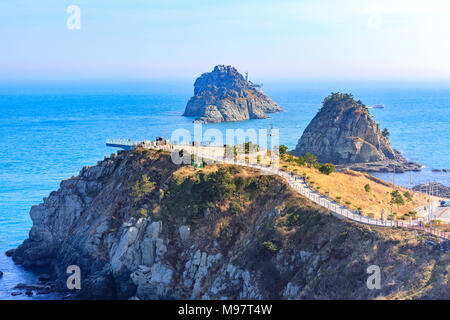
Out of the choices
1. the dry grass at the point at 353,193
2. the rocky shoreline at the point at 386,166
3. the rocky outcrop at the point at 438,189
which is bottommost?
the rocky outcrop at the point at 438,189

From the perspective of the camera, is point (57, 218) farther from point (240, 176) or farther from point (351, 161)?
point (351, 161)

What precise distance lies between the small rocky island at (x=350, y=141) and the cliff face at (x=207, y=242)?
6150 centimetres

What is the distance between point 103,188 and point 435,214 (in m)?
40.5

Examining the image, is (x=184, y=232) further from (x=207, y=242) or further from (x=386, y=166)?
(x=386, y=166)

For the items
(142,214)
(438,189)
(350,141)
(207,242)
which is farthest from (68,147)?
(207,242)

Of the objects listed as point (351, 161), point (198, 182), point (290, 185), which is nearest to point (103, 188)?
point (198, 182)

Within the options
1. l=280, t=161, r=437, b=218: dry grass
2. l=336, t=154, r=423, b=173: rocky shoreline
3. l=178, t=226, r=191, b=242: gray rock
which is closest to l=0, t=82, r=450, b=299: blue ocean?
l=336, t=154, r=423, b=173: rocky shoreline

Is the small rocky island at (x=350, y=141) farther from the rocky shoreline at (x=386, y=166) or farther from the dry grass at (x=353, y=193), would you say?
the dry grass at (x=353, y=193)

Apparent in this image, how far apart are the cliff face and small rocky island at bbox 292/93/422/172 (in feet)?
202

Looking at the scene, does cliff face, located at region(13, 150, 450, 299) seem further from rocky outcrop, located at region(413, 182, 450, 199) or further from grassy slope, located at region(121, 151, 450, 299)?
rocky outcrop, located at region(413, 182, 450, 199)

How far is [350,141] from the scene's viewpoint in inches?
4961

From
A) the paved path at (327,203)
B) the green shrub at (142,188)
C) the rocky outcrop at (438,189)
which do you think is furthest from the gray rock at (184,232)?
the rocky outcrop at (438,189)

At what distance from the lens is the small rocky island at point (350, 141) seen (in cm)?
12309

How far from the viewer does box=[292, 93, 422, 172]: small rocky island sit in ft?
404
